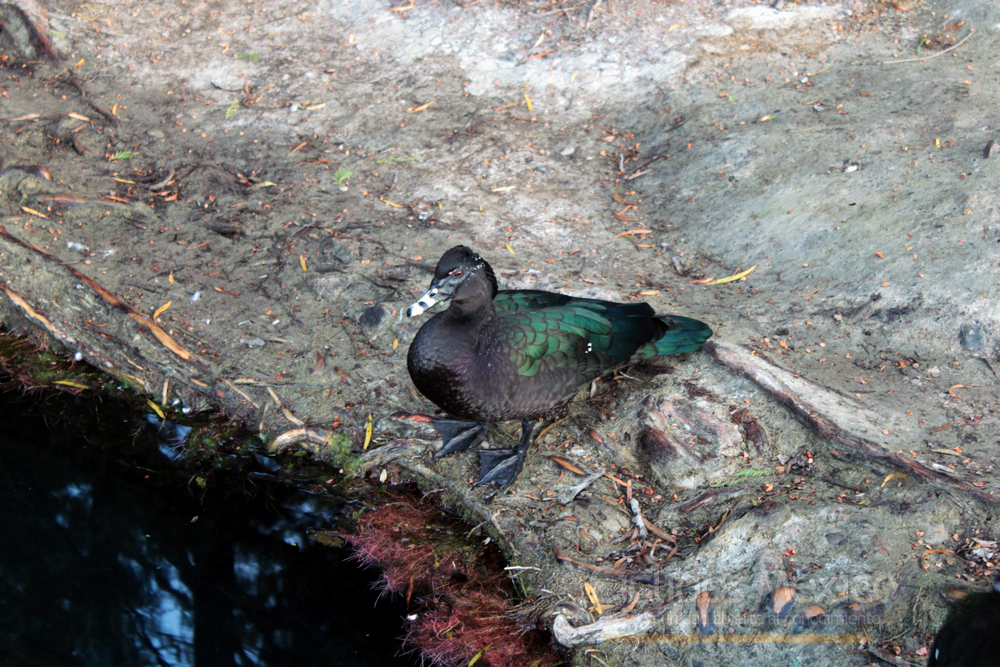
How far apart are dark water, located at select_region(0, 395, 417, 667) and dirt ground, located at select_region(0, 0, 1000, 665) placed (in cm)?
54

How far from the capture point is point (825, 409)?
366cm

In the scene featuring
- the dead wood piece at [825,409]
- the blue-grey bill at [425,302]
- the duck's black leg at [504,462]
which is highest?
the blue-grey bill at [425,302]

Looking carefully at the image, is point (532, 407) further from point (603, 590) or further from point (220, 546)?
point (220, 546)

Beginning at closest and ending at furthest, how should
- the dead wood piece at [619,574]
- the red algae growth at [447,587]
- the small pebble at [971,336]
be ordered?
the dead wood piece at [619,574] < the red algae growth at [447,587] < the small pebble at [971,336]

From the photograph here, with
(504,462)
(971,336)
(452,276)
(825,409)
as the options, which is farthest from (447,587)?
(971,336)

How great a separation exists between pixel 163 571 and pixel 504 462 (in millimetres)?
1849

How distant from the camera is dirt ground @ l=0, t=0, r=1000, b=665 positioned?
3.22m

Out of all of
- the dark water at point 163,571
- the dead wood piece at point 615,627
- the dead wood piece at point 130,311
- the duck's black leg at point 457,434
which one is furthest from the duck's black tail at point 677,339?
the dead wood piece at point 130,311

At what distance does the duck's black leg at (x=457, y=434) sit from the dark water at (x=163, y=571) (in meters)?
0.70

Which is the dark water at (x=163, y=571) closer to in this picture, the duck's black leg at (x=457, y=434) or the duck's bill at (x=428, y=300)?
the duck's black leg at (x=457, y=434)

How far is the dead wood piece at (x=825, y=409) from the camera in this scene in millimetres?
3217

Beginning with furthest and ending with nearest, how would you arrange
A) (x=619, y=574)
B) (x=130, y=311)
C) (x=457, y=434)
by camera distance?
1. (x=130, y=311)
2. (x=457, y=434)
3. (x=619, y=574)

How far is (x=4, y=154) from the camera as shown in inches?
221

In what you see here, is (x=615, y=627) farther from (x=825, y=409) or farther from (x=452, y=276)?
(x=452, y=276)
